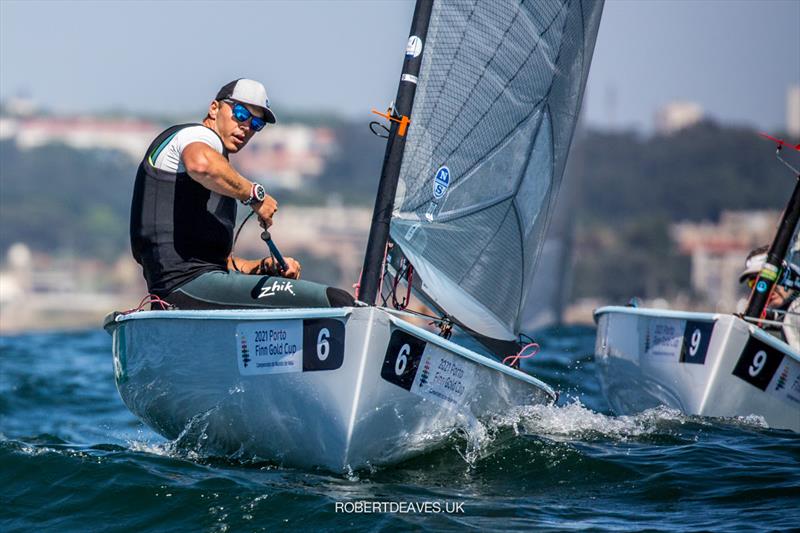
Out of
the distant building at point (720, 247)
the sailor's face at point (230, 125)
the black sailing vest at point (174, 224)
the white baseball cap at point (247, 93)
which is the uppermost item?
the white baseball cap at point (247, 93)

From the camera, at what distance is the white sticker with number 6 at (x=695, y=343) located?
721 cm

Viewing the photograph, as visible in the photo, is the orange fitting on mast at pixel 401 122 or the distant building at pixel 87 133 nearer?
the orange fitting on mast at pixel 401 122

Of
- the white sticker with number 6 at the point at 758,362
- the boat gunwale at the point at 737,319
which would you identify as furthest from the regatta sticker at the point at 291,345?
the white sticker with number 6 at the point at 758,362

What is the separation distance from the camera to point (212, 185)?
17.4 ft

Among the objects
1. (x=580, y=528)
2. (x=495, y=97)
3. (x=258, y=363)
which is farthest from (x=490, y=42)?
(x=580, y=528)

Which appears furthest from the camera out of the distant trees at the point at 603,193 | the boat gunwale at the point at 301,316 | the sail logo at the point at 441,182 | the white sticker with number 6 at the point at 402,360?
the distant trees at the point at 603,193

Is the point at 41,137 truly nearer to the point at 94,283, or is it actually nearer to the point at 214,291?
the point at 94,283

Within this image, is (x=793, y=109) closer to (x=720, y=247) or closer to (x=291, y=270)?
(x=720, y=247)

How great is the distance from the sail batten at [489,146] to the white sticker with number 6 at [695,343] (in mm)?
1027

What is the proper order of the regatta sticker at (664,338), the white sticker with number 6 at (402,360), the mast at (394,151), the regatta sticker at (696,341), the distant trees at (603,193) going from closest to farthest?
the white sticker with number 6 at (402,360)
the mast at (394,151)
the regatta sticker at (696,341)
the regatta sticker at (664,338)
the distant trees at (603,193)

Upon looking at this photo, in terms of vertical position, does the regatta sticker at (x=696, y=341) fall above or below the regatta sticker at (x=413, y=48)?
below

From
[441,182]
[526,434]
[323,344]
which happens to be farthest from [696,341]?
[323,344]

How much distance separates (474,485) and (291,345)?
1.03 m

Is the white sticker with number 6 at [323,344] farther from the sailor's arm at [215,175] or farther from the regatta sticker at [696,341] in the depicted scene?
the regatta sticker at [696,341]
